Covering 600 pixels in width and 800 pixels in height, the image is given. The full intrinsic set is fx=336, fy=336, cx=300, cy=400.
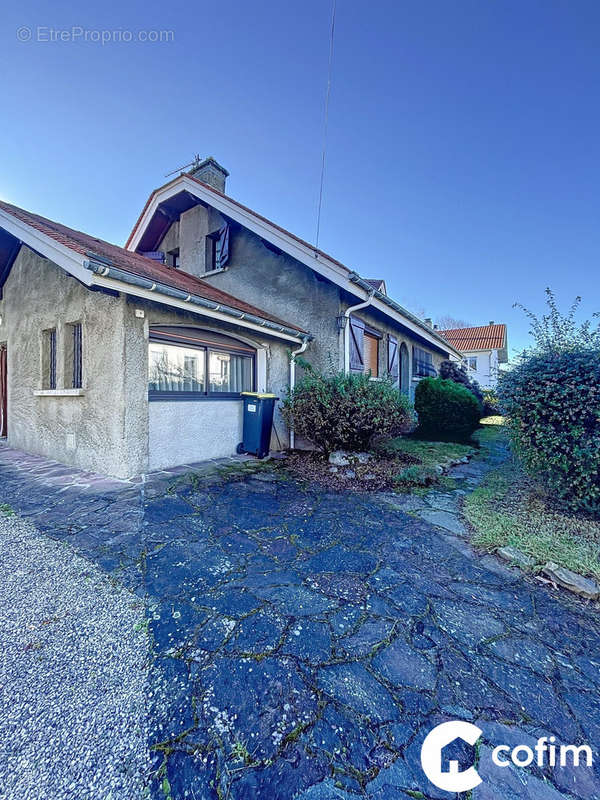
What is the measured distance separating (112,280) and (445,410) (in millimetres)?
8538

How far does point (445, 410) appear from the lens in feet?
31.2

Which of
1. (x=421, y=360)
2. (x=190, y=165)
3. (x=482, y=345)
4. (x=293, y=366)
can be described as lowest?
(x=293, y=366)

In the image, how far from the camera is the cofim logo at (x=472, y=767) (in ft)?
4.32

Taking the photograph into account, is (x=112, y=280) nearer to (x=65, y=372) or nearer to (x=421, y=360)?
(x=65, y=372)

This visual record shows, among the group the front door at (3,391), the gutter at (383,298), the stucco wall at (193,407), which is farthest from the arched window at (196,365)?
the front door at (3,391)

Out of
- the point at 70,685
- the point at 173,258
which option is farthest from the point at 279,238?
the point at 70,685

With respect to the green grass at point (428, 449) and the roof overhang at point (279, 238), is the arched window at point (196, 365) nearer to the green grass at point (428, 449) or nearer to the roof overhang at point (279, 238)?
the roof overhang at point (279, 238)

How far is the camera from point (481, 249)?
52.9 feet

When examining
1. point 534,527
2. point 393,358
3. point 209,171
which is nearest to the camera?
point 534,527

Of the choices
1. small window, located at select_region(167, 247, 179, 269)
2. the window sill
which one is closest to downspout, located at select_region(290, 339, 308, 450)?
the window sill

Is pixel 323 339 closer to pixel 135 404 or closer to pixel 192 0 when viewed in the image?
pixel 135 404

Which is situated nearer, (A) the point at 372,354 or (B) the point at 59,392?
(B) the point at 59,392

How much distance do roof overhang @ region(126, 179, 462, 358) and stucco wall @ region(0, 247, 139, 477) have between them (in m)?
3.89

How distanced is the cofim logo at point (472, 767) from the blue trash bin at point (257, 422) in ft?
18.5
